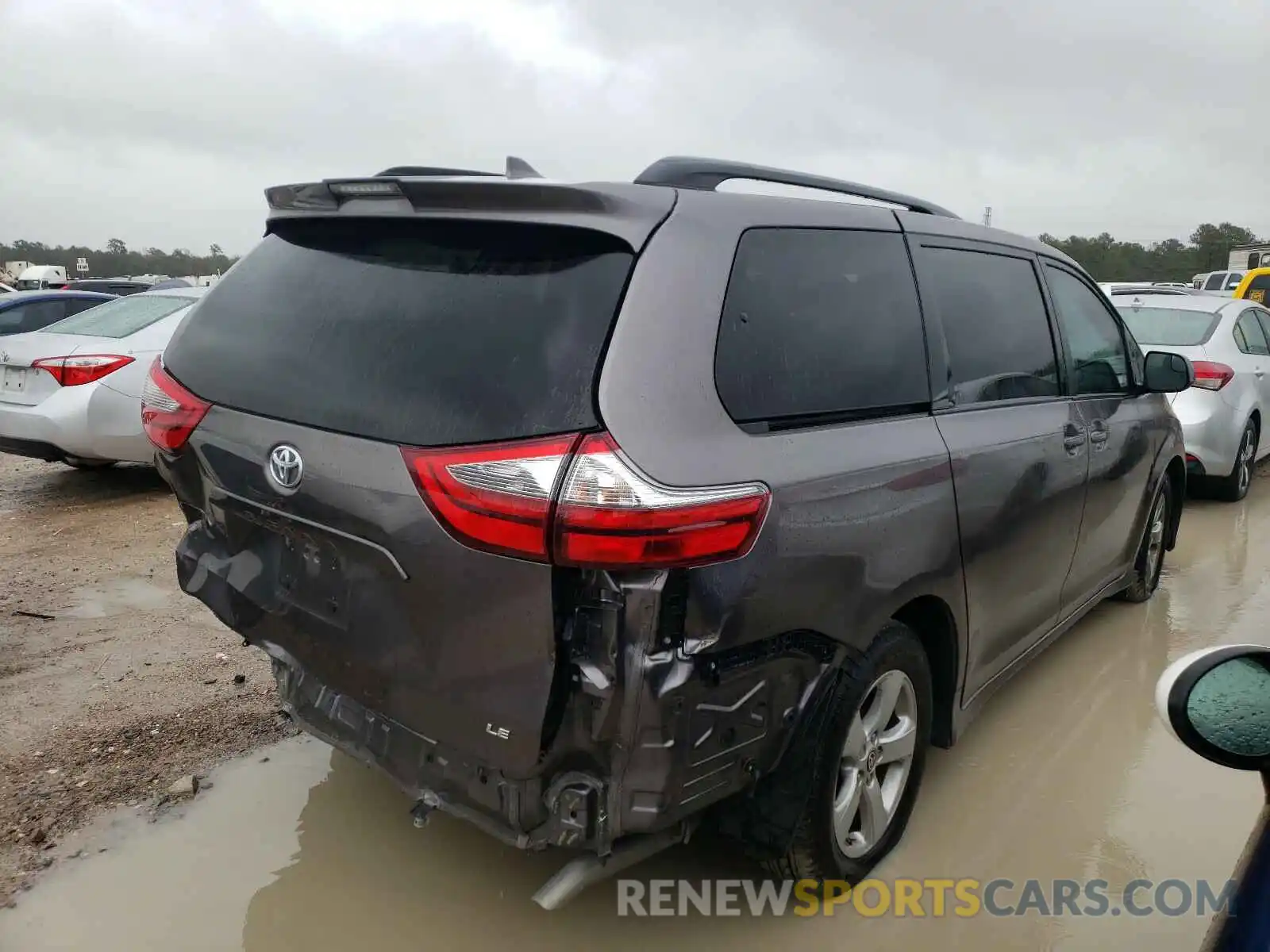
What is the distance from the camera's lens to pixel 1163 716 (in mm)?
1205

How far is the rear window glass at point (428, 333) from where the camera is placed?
6.21ft

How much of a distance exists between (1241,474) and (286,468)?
25.1ft

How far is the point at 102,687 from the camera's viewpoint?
3.66m

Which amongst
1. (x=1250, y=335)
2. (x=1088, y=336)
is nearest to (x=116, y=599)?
(x=1088, y=336)

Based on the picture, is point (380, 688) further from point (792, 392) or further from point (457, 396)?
point (792, 392)

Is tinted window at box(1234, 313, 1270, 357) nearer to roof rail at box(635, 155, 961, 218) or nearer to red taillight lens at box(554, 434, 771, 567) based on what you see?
roof rail at box(635, 155, 961, 218)

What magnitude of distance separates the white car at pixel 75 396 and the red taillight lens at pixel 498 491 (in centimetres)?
541

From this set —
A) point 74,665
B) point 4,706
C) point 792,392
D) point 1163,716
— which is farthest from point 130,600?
point 1163,716

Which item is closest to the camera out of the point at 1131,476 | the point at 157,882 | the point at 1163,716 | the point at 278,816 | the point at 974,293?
the point at 1163,716

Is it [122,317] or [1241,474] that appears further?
[1241,474]

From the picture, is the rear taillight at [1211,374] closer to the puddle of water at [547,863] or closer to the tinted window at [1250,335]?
the tinted window at [1250,335]

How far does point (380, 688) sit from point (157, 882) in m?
1.10

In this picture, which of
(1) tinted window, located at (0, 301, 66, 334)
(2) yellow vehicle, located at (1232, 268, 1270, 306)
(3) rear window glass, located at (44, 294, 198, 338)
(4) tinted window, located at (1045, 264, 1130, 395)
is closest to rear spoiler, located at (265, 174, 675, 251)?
(4) tinted window, located at (1045, 264, 1130, 395)

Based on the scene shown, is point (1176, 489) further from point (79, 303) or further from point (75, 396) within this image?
point (79, 303)
